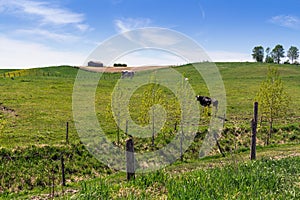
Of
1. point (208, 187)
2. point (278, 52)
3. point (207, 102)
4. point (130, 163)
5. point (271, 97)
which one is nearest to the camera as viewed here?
point (208, 187)

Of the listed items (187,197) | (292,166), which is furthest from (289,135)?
(187,197)

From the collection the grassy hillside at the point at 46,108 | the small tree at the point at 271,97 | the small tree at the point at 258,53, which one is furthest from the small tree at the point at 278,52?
the small tree at the point at 271,97

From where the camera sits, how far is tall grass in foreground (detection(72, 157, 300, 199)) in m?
8.33

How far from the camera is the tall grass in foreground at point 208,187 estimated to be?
8328mm

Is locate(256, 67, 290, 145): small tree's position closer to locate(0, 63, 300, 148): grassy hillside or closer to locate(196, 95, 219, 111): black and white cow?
locate(0, 63, 300, 148): grassy hillside

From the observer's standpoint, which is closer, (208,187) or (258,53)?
(208,187)

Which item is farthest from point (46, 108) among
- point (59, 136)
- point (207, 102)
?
point (207, 102)

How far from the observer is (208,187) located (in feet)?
29.1

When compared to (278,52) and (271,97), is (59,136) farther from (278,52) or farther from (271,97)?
(278,52)

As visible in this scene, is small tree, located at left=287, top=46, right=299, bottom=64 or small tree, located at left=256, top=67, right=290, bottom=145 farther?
small tree, located at left=287, top=46, right=299, bottom=64

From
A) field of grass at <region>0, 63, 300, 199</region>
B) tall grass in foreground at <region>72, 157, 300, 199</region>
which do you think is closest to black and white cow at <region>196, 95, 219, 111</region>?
field of grass at <region>0, 63, 300, 199</region>

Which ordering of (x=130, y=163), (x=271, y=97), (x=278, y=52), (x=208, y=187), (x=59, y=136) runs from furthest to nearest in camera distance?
(x=278, y=52), (x=271, y=97), (x=59, y=136), (x=130, y=163), (x=208, y=187)

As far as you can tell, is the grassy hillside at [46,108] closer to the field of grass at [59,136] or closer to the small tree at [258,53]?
the field of grass at [59,136]

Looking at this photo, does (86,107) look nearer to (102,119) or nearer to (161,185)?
(102,119)
